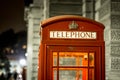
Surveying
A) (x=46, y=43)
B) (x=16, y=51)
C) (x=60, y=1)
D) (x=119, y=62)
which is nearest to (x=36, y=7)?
(x=60, y=1)

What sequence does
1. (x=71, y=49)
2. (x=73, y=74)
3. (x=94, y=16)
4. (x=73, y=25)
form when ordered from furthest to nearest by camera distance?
(x=94, y=16) < (x=73, y=74) < (x=73, y=25) < (x=71, y=49)

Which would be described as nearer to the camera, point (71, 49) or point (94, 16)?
point (71, 49)

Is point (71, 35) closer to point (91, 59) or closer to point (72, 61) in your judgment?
point (72, 61)

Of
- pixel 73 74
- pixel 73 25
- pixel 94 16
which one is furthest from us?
pixel 94 16

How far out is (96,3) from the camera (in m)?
13.1

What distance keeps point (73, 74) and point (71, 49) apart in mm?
605

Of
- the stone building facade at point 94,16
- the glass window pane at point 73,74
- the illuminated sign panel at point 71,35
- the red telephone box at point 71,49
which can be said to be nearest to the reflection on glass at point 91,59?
the red telephone box at point 71,49

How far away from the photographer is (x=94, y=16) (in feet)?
43.5

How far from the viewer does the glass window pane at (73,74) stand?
322 inches

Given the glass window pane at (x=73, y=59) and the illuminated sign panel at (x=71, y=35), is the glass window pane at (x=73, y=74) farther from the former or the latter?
the illuminated sign panel at (x=71, y=35)

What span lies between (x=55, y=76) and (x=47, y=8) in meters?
6.06

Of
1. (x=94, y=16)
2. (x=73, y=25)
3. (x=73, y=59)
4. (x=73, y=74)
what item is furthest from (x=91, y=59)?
(x=94, y=16)

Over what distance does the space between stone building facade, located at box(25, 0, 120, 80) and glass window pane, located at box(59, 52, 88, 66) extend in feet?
5.53

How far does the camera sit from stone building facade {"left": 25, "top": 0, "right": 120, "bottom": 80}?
973 cm
